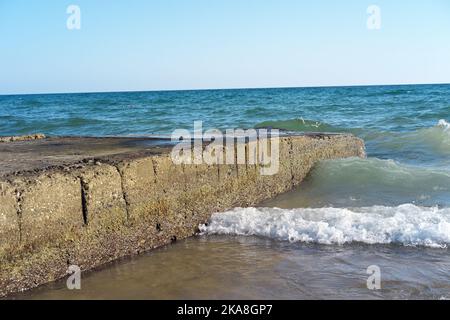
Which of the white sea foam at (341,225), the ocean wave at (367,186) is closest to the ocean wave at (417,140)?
Result: the ocean wave at (367,186)

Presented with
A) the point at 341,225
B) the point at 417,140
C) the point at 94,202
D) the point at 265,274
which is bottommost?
the point at 265,274

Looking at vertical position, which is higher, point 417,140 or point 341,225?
point 417,140

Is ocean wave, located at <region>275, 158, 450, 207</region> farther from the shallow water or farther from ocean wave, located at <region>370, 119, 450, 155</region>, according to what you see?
ocean wave, located at <region>370, 119, 450, 155</region>

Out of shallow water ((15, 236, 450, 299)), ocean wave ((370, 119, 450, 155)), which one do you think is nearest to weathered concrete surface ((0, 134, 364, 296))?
shallow water ((15, 236, 450, 299))

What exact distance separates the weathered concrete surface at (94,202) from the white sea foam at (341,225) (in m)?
0.32

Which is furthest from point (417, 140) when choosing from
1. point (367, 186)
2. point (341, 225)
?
point (341, 225)

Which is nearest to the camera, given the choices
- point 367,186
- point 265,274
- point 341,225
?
point 265,274

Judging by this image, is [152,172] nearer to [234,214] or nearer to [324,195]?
[234,214]

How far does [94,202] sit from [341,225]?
2351 millimetres

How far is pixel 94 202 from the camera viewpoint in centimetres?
362

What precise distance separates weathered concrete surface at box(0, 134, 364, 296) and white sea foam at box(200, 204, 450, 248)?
1.07 ft

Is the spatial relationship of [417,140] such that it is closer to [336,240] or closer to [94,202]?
[336,240]

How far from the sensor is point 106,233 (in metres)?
3.75
